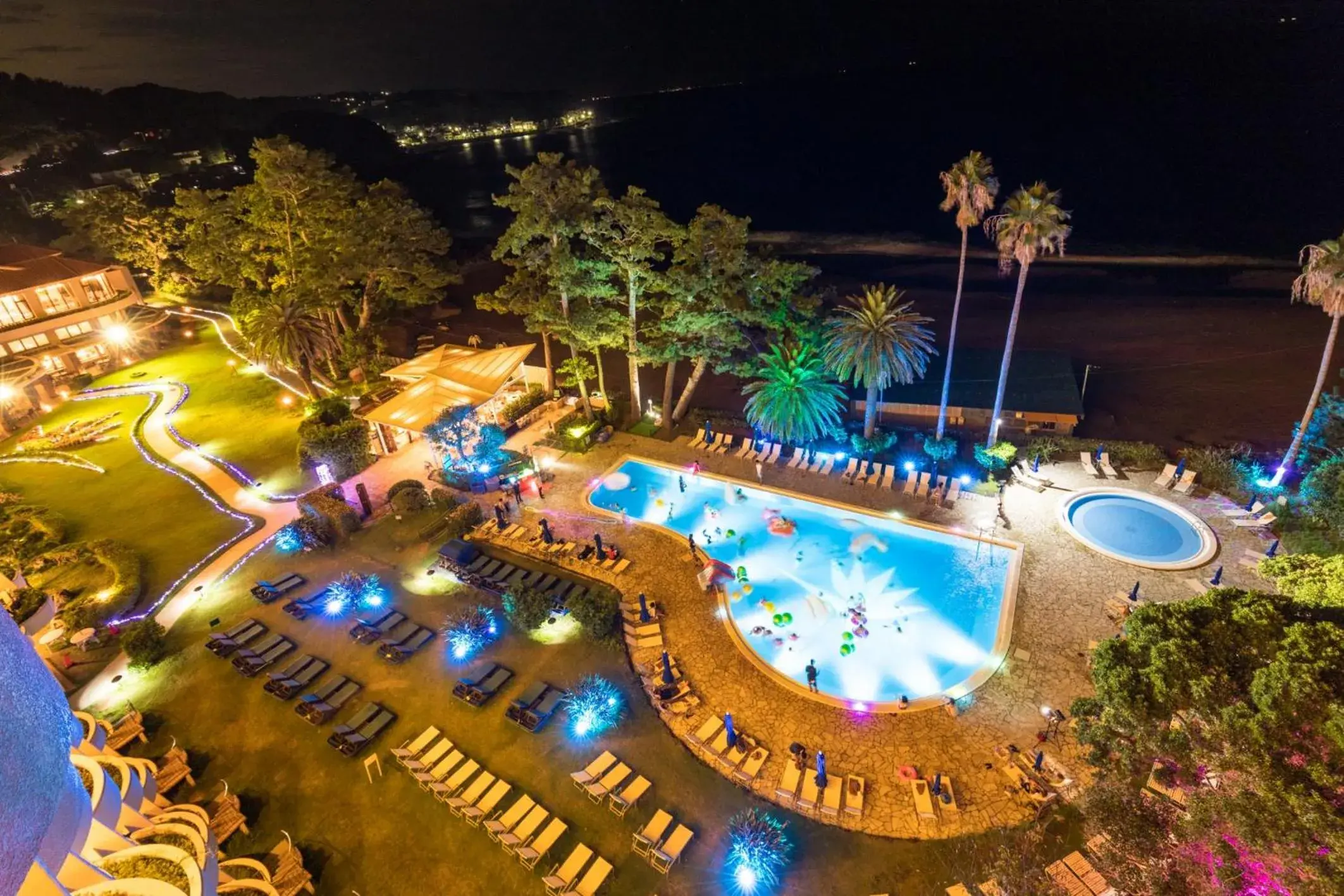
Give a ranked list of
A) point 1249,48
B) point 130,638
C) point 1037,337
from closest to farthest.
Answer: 1. point 130,638
2. point 1037,337
3. point 1249,48

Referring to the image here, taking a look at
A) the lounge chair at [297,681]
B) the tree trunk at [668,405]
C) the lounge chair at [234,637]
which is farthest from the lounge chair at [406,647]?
the tree trunk at [668,405]

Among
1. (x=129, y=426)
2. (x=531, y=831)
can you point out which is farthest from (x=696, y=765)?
(x=129, y=426)

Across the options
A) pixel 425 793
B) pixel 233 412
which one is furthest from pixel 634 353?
pixel 233 412

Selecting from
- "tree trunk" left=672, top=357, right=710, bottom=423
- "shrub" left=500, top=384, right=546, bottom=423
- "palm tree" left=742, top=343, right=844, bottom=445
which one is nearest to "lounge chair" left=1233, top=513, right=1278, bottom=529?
"palm tree" left=742, top=343, right=844, bottom=445

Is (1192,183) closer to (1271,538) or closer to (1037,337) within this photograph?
(1037,337)

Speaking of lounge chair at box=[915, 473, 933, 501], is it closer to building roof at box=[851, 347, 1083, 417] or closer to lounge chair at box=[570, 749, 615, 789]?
building roof at box=[851, 347, 1083, 417]

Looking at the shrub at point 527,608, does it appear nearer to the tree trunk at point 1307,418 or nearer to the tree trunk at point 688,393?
the tree trunk at point 688,393
